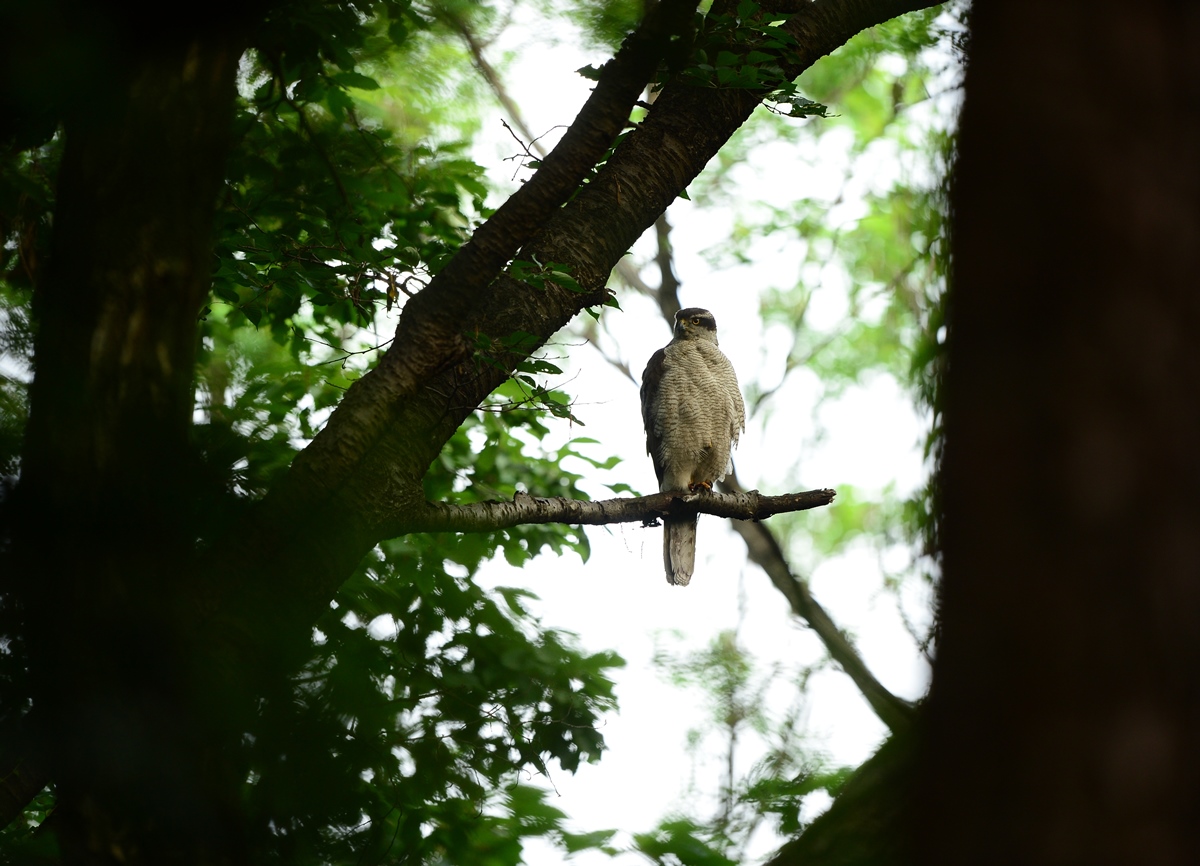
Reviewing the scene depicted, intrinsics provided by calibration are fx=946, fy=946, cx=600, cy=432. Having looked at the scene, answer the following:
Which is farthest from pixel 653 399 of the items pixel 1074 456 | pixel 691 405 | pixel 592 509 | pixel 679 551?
pixel 1074 456

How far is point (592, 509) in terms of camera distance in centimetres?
438

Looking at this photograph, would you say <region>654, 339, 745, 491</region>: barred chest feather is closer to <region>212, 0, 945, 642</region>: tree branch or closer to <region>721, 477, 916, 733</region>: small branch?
<region>721, 477, 916, 733</region>: small branch

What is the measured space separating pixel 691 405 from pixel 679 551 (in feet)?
3.97

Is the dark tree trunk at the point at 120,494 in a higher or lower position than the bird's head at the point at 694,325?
lower

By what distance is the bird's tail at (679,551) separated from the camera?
277 inches

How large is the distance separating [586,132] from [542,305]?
0.71 metres

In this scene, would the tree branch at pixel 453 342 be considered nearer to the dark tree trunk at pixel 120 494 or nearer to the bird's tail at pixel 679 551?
the dark tree trunk at pixel 120 494

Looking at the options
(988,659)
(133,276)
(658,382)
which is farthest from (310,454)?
(658,382)

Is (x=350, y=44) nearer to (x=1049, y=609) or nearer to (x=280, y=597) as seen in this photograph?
(x=280, y=597)

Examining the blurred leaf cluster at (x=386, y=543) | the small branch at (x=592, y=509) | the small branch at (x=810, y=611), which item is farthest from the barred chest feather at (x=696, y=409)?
the blurred leaf cluster at (x=386, y=543)

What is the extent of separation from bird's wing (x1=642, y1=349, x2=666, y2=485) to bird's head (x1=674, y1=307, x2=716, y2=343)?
10.0 inches

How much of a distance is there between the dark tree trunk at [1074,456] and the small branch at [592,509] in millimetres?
2322

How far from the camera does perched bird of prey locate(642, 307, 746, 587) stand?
7.55m

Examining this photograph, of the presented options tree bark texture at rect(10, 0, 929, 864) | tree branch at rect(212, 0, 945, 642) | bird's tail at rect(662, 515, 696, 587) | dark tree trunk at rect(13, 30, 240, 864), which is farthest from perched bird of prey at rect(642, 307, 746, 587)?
dark tree trunk at rect(13, 30, 240, 864)
